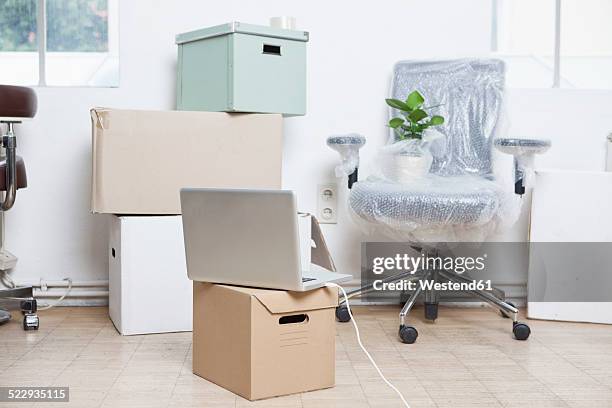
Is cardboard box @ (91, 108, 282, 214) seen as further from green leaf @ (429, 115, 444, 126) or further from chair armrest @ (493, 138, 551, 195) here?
chair armrest @ (493, 138, 551, 195)

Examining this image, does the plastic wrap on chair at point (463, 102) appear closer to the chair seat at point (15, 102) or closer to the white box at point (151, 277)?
the white box at point (151, 277)

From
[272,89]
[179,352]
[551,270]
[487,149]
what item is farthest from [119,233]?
A: [551,270]

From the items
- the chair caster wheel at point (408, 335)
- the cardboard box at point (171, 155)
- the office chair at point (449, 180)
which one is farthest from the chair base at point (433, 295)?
the cardboard box at point (171, 155)

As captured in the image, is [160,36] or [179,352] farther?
[160,36]

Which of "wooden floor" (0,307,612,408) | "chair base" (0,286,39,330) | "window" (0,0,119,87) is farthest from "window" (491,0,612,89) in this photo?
"chair base" (0,286,39,330)

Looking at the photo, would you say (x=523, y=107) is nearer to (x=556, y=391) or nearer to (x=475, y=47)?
(x=475, y=47)

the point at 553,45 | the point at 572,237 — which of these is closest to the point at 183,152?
the point at 572,237

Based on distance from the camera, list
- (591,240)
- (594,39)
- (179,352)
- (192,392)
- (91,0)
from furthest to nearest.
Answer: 1. (594,39)
2. (91,0)
3. (591,240)
4. (179,352)
5. (192,392)

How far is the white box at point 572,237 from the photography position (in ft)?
8.55

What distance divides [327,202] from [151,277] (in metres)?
0.79

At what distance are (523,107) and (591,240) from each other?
571 mm

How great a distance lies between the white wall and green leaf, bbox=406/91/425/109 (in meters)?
0.33

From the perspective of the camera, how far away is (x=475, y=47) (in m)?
2.87

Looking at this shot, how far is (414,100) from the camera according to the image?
254cm
